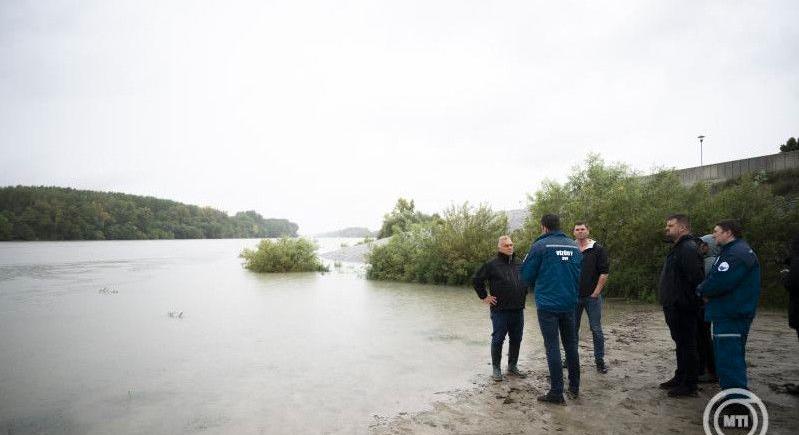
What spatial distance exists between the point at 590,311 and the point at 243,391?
15.8 feet

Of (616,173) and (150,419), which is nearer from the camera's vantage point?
(150,419)

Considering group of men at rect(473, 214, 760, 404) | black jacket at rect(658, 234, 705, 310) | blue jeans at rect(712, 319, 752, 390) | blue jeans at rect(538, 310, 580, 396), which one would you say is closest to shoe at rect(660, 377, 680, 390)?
group of men at rect(473, 214, 760, 404)

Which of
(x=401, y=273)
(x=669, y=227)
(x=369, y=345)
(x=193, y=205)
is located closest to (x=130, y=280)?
(x=401, y=273)

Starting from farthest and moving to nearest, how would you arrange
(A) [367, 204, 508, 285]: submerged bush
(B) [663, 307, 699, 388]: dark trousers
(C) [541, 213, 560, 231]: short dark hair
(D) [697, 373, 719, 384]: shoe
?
(A) [367, 204, 508, 285]: submerged bush → (D) [697, 373, 719, 384]: shoe → (C) [541, 213, 560, 231]: short dark hair → (B) [663, 307, 699, 388]: dark trousers

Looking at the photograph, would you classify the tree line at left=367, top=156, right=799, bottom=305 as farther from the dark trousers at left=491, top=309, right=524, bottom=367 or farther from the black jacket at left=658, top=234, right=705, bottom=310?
the dark trousers at left=491, top=309, right=524, bottom=367

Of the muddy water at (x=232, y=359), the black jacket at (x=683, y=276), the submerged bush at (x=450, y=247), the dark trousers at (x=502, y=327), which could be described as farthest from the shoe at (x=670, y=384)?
the submerged bush at (x=450, y=247)

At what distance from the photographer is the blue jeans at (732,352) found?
437cm

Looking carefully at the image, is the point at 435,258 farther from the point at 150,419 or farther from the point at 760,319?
the point at 150,419

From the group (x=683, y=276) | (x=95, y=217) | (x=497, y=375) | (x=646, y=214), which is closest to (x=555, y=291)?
(x=683, y=276)

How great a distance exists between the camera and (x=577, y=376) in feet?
16.7

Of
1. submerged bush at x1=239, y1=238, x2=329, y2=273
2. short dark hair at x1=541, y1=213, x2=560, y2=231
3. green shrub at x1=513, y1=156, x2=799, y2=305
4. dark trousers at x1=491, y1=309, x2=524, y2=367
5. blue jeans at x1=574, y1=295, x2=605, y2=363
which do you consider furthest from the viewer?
submerged bush at x1=239, y1=238, x2=329, y2=273

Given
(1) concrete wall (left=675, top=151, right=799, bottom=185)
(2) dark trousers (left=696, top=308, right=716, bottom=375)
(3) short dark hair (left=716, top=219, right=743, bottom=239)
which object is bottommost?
(2) dark trousers (left=696, top=308, right=716, bottom=375)

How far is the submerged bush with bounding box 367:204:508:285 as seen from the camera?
17797mm

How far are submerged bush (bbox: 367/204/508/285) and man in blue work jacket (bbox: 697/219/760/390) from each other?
12.9 metres
